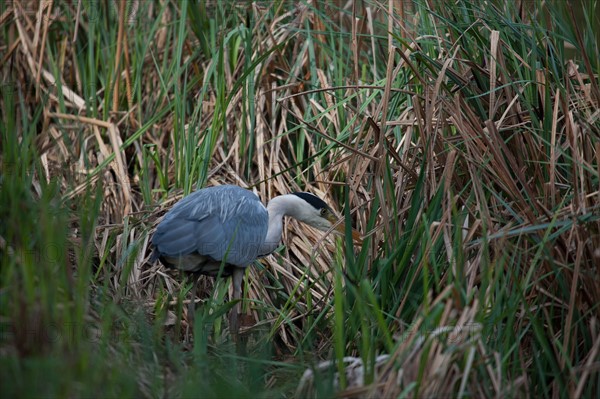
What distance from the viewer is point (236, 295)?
4367 millimetres

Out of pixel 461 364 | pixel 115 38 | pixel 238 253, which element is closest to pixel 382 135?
pixel 238 253

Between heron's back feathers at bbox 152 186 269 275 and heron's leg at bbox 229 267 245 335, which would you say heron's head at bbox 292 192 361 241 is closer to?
heron's back feathers at bbox 152 186 269 275

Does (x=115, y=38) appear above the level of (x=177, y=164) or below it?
above

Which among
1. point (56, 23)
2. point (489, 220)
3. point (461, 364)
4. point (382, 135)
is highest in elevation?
point (56, 23)

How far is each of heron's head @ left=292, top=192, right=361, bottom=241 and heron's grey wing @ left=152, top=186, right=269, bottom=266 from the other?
0.22 m

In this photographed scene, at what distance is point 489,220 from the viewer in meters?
3.48

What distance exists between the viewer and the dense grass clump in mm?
2887

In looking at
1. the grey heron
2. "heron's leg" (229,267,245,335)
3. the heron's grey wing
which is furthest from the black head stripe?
"heron's leg" (229,267,245,335)

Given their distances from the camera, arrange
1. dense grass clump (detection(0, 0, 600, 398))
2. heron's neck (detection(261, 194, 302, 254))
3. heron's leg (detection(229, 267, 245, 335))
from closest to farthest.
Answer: dense grass clump (detection(0, 0, 600, 398)), heron's leg (detection(229, 267, 245, 335)), heron's neck (detection(261, 194, 302, 254))

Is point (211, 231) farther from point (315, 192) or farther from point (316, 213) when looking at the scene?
point (315, 192)

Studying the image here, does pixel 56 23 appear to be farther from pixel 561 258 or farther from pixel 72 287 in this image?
pixel 561 258

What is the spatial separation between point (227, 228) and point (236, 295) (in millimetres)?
381

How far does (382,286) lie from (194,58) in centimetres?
261

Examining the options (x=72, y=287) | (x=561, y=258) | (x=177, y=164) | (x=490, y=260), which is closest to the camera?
(x=72, y=287)
